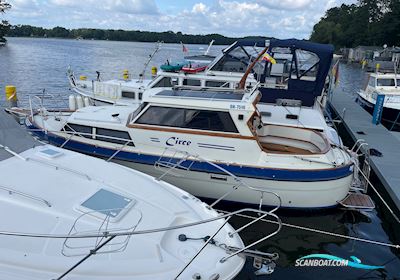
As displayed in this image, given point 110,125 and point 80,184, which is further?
point 110,125

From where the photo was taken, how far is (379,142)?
11.8 metres

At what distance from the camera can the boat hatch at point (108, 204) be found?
418 cm

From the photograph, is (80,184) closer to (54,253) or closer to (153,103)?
(54,253)

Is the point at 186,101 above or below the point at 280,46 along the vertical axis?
below

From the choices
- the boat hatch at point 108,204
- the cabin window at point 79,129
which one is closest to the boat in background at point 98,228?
the boat hatch at point 108,204

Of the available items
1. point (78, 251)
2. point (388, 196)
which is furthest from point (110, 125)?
point (388, 196)

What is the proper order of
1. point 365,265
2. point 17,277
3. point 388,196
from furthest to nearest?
point 388,196
point 365,265
point 17,277

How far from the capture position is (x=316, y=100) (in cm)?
1157

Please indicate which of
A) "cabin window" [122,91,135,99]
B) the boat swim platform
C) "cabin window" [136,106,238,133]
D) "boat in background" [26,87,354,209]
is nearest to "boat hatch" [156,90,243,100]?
"boat in background" [26,87,354,209]

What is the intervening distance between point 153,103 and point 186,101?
723mm

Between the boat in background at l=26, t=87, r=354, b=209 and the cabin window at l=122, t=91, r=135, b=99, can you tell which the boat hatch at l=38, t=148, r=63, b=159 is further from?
the cabin window at l=122, t=91, r=135, b=99

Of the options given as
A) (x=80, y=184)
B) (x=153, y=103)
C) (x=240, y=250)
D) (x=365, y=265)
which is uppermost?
(x=153, y=103)

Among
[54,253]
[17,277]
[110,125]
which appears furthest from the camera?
[110,125]

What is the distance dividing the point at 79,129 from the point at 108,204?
4.09 m
